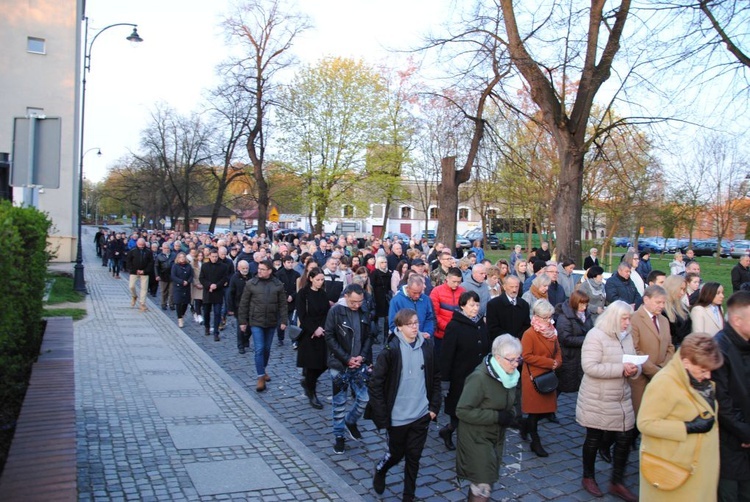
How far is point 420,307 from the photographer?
25.1 feet

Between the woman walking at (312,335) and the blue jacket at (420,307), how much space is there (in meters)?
1.00

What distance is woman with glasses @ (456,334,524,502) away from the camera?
4.78 metres

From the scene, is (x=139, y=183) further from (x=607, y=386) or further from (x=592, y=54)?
(x=607, y=386)

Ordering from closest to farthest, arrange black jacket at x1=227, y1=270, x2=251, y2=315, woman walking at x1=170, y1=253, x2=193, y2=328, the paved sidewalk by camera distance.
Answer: the paved sidewalk → black jacket at x1=227, y1=270, x2=251, y2=315 → woman walking at x1=170, y1=253, x2=193, y2=328

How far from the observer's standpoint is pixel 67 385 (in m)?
5.83

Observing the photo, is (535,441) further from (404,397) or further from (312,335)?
(312,335)

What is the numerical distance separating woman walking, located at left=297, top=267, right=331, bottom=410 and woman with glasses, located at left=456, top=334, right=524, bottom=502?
3.24 metres

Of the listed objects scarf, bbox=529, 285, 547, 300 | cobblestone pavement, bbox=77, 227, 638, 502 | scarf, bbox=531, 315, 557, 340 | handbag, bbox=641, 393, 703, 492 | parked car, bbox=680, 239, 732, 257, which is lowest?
cobblestone pavement, bbox=77, 227, 638, 502

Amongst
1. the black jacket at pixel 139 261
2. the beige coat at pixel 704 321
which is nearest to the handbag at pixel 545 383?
the beige coat at pixel 704 321

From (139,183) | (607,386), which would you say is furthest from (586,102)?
(139,183)

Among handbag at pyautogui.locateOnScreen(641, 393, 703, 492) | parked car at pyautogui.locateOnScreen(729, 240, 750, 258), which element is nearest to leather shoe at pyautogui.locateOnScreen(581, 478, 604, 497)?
handbag at pyautogui.locateOnScreen(641, 393, 703, 492)

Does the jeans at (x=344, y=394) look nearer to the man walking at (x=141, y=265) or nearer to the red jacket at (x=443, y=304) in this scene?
the red jacket at (x=443, y=304)

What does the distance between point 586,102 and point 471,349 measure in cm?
1270

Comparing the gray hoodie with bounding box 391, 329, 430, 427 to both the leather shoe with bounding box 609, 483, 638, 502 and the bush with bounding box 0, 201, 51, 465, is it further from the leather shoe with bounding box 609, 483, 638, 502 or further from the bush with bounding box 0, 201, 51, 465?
the bush with bounding box 0, 201, 51, 465
